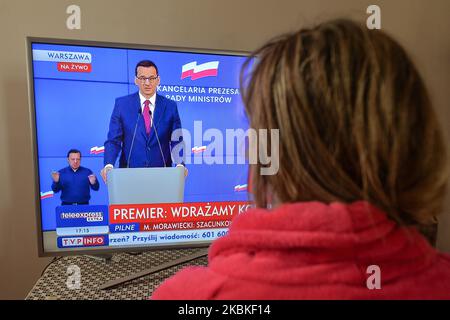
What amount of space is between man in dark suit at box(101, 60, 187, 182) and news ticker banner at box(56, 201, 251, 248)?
0.40 ft

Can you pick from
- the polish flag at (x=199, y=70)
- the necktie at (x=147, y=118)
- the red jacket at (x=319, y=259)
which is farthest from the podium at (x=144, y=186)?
the red jacket at (x=319, y=259)

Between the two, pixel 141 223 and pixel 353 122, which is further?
pixel 141 223

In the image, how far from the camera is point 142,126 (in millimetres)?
1025

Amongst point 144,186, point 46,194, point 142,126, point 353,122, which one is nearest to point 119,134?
point 142,126

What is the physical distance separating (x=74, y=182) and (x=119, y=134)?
0.63 ft

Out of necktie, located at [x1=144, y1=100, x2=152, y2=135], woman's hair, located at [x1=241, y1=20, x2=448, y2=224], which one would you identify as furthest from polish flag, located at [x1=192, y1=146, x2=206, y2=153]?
woman's hair, located at [x1=241, y1=20, x2=448, y2=224]

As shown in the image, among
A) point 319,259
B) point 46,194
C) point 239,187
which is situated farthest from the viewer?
point 239,187

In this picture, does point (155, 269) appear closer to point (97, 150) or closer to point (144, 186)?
point (144, 186)

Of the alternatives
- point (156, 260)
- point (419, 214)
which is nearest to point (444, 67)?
point (419, 214)

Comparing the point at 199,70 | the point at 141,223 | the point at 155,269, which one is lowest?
the point at 155,269

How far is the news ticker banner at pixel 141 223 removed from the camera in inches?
39.5

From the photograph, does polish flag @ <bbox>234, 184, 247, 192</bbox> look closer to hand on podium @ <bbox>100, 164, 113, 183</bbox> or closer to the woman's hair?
hand on podium @ <bbox>100, 164, 113, 183</bbox>

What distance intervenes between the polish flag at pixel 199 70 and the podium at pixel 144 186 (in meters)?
0.29

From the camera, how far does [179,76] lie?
1.04m
